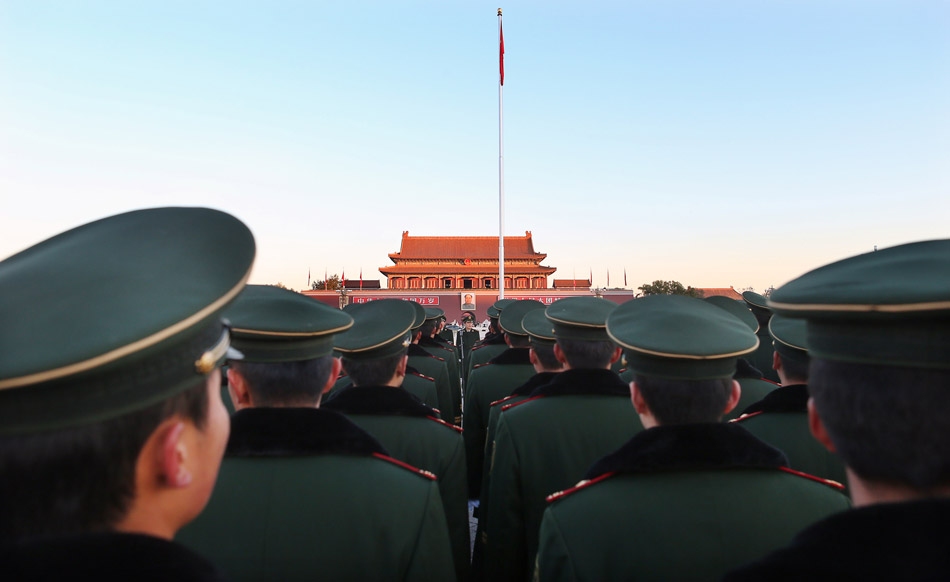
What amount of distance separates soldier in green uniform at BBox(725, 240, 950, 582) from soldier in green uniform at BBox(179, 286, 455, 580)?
784 millimetres

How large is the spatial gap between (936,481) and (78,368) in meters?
1.14

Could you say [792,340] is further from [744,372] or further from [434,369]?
[434,369]

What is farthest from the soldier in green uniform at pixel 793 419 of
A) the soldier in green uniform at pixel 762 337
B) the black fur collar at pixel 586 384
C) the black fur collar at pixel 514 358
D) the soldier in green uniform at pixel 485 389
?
the soldier in green uniform at pixel 762 337

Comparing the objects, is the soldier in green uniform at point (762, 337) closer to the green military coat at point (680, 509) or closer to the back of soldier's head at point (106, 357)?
the green military coat at point (680, 509)

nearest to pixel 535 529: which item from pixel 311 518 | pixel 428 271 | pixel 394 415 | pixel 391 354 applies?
pixel 394 415

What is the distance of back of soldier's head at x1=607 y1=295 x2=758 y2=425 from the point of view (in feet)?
4.36

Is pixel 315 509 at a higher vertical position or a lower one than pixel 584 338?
lower

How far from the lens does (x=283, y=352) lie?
151 centimetres

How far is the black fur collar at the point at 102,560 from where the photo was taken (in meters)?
0.56

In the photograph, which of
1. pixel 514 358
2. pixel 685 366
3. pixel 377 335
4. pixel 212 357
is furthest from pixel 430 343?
pixel 212 357

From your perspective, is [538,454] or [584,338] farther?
[584,338]

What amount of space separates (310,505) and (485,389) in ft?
8.89

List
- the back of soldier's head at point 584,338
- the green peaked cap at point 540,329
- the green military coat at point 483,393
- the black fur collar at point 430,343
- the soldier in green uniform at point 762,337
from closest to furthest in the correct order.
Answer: the back of soldier's head at point 584,338
the green peaked cap at point 540,329
the green military coat at point 483,393
the soldier in green uniform at point 762,337
the black fur collar at point 430,343

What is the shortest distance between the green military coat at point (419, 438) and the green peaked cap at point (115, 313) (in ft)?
3.91
